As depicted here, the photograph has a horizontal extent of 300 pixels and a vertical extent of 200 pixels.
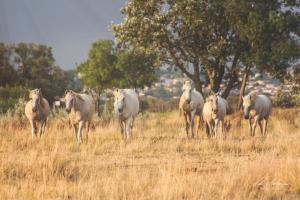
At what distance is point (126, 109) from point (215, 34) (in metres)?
11.1

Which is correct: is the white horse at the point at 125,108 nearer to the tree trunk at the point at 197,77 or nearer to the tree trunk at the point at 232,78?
the tree trunk at the point at 232,78

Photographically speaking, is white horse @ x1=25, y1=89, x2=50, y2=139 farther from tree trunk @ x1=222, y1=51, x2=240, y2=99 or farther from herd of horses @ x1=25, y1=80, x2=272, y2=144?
tree trunk @ x1=222, y1=51, x2=240, y2=99

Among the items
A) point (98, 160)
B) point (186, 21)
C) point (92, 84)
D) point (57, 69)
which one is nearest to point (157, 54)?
point (186, 21)

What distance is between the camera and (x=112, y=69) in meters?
77.6

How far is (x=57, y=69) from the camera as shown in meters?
85.3

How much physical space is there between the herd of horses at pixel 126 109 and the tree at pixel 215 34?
4.18 meters

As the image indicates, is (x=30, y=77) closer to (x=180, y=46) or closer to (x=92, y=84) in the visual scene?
(x=92, y=84)

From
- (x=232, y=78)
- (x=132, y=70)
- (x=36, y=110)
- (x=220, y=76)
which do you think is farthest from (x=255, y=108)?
(x=132, y=70)

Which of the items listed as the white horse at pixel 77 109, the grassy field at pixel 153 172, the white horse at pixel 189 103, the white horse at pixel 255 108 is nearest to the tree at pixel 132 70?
the white horse at pixel 255 108

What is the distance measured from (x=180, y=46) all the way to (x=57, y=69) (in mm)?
55156

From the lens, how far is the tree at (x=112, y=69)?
74000 mm

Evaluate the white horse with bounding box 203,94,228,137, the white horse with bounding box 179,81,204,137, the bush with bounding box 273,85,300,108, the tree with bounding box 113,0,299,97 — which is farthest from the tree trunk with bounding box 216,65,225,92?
the white horse with bounding box 203,94,228,137

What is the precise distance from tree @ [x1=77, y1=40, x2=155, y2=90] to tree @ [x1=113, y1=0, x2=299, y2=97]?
38.9 m

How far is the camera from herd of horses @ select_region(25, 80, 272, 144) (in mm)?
20750
